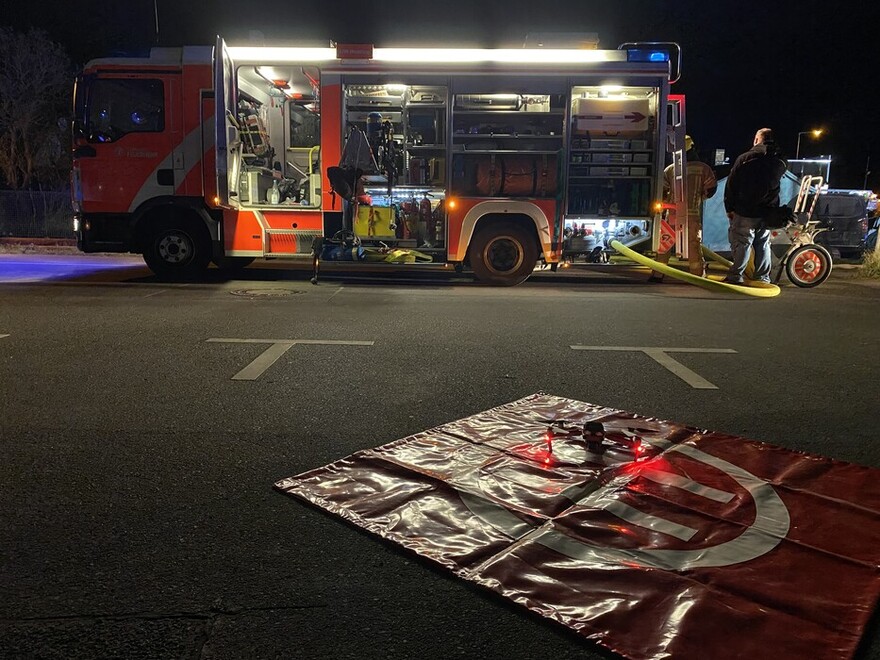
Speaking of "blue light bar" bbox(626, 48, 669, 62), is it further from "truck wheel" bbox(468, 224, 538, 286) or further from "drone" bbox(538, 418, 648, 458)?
"drone" bbox(538, 418, 648, 458)

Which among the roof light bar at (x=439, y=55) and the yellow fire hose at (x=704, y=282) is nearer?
the yellow fire hose at (x=704, y=282)

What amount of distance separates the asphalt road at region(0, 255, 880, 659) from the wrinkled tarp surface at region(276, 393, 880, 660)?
0.14 meters

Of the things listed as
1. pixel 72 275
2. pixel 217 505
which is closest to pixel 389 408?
pixel 217 505

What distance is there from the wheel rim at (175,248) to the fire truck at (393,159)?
0.02m

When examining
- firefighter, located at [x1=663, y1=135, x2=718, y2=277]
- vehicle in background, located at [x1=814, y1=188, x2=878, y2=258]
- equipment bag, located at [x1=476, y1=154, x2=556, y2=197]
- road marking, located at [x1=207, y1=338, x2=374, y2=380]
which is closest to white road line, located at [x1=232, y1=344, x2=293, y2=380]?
road marking, located at [x1=207, y1=338, x2=374, y2=380]

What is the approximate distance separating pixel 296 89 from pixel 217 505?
10.1 meters

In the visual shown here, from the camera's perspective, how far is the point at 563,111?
33.3 ft

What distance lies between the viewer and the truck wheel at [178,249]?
1034cm

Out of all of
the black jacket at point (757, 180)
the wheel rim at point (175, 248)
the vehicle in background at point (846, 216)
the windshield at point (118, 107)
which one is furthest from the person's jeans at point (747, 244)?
the windshield at point (118, 107)

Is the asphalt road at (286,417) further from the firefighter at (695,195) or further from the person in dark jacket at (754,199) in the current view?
the firefighter at (695,195)

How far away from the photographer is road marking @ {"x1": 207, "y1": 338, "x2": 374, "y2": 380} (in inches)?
206

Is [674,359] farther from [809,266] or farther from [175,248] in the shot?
[175,248]

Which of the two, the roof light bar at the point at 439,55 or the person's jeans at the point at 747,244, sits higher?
the roof light bar at the point at 439,55

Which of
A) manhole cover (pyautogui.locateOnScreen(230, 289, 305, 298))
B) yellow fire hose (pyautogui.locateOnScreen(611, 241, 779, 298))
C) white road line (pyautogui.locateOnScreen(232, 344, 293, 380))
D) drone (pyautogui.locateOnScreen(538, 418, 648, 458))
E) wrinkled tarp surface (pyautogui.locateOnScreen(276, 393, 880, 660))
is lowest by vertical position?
wrinkled tarp surface (pyautogui.locateOnScreen(276, 393, 880, 660))
